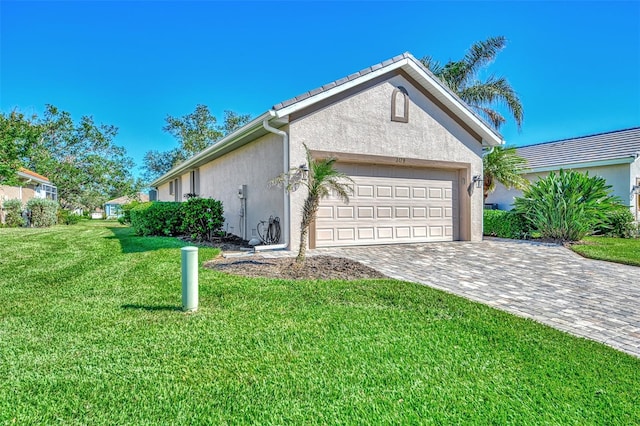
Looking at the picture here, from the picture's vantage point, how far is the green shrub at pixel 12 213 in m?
19.3

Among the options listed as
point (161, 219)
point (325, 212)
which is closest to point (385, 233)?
point (325, 212)

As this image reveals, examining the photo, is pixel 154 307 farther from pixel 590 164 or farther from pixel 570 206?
pixel 590 164

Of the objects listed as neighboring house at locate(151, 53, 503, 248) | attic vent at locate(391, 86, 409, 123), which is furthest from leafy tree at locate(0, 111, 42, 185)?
attic vent at locate(391, 86, 409, 123)

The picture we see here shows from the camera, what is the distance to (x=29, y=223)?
64.7 ft

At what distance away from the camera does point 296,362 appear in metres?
3.11

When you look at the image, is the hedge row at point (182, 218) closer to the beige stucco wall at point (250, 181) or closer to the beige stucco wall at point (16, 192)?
the beige stucco wall at point (250, 181)

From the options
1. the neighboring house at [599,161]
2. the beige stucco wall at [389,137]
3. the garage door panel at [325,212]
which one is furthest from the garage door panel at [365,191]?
the neighboring house at [599,161]

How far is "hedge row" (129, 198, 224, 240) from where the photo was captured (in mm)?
10852

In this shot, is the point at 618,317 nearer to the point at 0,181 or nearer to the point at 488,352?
the point at 488,352

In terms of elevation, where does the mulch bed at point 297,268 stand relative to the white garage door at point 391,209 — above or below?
below

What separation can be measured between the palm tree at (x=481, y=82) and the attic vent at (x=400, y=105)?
9.39 meters

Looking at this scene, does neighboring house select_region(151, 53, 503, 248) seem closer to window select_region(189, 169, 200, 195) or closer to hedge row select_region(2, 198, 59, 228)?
window select_region(189, 169, 200, 195)

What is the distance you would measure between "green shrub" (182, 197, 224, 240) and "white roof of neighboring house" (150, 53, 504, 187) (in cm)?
208

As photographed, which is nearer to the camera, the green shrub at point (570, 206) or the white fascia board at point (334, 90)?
the white fascia board at point (334, 90)
